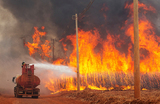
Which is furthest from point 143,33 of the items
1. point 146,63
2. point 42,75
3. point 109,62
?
point 42,75

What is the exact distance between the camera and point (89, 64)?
4222cm

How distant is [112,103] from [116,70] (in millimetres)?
25969

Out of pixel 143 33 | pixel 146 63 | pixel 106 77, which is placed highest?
pixel 143 33

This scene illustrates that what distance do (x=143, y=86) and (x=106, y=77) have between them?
7.50 meters

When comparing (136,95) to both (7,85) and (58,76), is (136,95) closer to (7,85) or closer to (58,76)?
(58,76)

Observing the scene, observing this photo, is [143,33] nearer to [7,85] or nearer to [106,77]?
[106,77]

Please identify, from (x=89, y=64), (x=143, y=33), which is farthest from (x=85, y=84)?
Result: (x=143, y=33)

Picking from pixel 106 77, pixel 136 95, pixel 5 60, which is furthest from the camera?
pixel 5 60

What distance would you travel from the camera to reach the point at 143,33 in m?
39.7

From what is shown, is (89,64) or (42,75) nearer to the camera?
(89,64)

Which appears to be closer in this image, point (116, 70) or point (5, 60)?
point (116, 70)

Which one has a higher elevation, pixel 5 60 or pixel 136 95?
pixel 5 60

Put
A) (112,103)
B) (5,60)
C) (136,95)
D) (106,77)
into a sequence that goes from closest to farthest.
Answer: (136,95)
(112,103)
(106,77)
(5,60)

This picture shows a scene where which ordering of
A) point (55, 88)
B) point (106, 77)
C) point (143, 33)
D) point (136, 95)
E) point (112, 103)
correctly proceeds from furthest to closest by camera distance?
point (55, 88) < point (106, 77) < point (143, 33) < point (112, 103) < point (136, 95)
